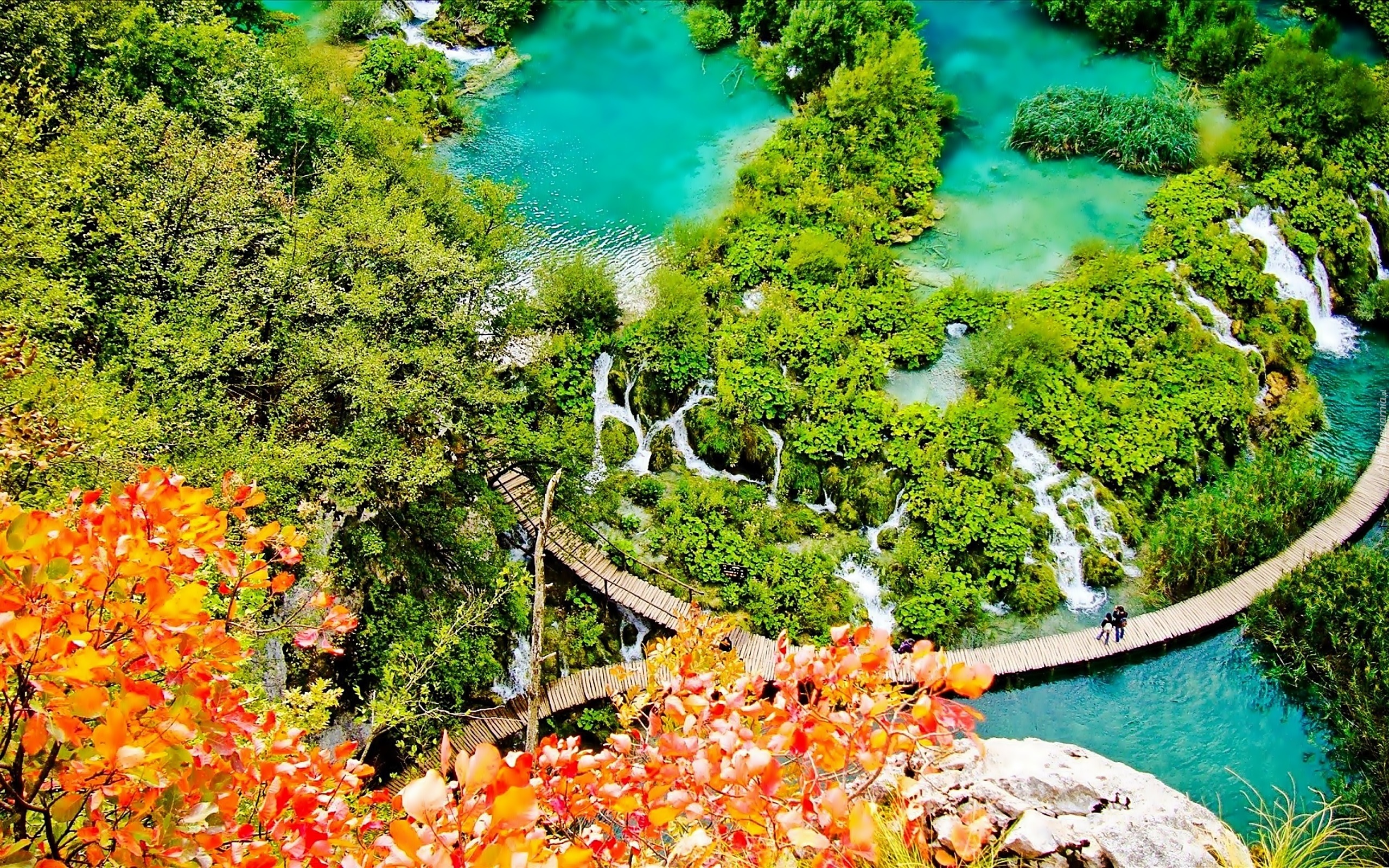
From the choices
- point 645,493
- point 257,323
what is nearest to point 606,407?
point 645,493

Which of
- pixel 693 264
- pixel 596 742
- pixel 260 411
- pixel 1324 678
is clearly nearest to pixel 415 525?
pixel 260 411

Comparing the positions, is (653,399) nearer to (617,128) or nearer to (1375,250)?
(617,128)

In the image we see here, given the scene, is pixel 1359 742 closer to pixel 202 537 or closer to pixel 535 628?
pixel 535 628

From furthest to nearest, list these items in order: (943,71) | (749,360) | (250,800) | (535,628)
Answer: (943,71), (749,360), (535,628), (250,800)

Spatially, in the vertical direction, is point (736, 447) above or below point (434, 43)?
below

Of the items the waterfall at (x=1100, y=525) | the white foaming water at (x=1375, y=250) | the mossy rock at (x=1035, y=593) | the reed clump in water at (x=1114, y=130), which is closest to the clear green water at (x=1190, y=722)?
the mossy rock at (x=1035, y=593)

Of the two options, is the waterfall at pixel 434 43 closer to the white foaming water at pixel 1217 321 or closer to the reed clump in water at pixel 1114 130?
the reed clump in water at pixel 1114 130
